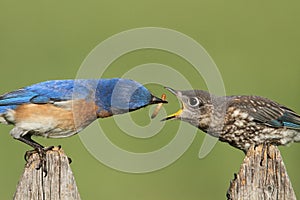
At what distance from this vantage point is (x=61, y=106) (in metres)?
7.59

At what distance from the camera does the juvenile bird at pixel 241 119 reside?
779cm

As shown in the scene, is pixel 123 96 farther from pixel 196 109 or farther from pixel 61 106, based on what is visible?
pixel 196 109

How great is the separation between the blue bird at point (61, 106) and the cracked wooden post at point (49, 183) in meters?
1.77

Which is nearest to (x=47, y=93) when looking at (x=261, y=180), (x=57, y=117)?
(x=57, y=117)

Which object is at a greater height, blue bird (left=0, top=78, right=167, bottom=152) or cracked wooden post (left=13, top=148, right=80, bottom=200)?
blue bird (left=0, top=78, right=167, bottom=152)

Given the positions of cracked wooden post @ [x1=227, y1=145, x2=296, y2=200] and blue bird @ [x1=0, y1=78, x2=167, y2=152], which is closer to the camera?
cracked wooden post @ [x1=227, y1=145, x2=296, y2=200]

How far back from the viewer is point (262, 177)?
18.6 ft

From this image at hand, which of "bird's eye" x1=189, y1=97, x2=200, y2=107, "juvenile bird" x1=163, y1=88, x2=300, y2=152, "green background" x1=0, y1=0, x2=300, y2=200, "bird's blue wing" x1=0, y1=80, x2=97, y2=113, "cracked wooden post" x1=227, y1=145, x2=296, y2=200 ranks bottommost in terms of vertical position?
"cracked wooden post" x1=227, y1=145, x2=296, y2=200

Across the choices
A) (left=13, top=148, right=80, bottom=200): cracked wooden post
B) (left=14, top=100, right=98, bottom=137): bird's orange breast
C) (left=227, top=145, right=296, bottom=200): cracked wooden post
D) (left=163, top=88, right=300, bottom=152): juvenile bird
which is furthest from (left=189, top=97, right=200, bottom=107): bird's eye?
(left=13, top=148, right=80, bottom=200): cracked wooden post

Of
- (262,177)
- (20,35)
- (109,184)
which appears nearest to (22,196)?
(262,177)

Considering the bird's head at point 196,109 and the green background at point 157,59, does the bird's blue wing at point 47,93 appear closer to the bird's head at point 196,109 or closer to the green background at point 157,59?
the bird's head at point 196,109

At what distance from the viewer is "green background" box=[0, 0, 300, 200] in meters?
10.4

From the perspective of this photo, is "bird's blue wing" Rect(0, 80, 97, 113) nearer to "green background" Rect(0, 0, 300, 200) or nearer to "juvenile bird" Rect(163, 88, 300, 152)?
"juvenile bird" Rect(163, 88, 300, 152)

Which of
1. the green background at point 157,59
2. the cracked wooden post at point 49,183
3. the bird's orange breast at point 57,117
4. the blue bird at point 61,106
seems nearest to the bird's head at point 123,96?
the blue bird at point 61,106
